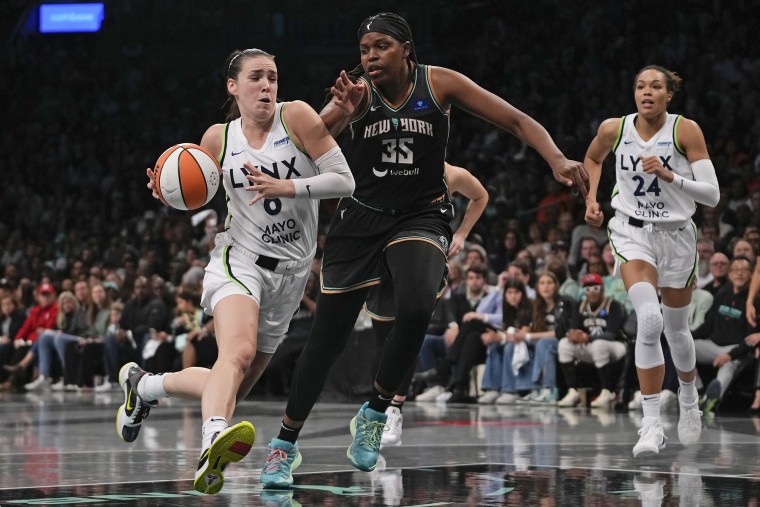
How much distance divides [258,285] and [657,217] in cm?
280

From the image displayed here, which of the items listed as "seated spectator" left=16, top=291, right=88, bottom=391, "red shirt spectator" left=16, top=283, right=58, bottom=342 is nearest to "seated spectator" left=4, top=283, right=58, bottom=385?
"red shirt spectator" left=16, top=283, right=58, bottom=342

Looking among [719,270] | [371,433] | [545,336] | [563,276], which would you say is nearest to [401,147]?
[371,433]

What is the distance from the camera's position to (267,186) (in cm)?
494

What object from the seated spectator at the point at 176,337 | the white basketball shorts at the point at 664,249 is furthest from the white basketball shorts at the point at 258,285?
the seated spectator at the point at 176,337

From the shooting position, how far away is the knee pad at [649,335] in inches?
270

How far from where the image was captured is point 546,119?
61.8 ft

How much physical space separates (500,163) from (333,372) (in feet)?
18.9

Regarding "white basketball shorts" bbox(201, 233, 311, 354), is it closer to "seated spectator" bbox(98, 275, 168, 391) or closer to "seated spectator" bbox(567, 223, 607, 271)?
"seated spectator" bbox(567, 223, 607, 271)

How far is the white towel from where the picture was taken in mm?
11834

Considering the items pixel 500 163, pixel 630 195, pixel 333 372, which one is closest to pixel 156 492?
pixel 630 195

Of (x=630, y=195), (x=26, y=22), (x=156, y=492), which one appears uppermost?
(x=26, y=22)

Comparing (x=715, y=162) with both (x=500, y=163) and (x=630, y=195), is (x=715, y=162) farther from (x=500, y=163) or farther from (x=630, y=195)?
(x=630, y=195)

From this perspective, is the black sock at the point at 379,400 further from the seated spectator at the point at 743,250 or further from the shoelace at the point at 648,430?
the seated spectator at the point at 743,250

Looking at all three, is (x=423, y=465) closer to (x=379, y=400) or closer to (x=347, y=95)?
(x=379, y=400)
